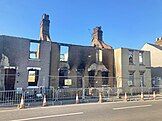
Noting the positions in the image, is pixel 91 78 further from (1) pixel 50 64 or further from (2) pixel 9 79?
(2) pixel 9 79

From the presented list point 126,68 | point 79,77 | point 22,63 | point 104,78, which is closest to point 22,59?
point 22,63

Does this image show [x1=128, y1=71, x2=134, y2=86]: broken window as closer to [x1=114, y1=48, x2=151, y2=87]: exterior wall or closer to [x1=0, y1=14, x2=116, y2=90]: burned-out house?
[x1=114, y1=48, x2=151, y2=87]: exterior wall

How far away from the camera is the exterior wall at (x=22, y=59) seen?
2445 cm

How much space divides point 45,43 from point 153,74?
17865 mm

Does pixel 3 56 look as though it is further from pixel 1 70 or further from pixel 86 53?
pixel 86 53

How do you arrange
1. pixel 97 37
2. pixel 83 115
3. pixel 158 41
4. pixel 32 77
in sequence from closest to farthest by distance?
1. pixel 83 115
2. pixel 32 77
3. pixel 97 37
4. pixel 158 41

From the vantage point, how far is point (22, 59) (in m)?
25.2

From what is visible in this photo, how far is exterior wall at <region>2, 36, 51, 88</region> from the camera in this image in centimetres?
2445

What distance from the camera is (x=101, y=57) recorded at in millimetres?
31172

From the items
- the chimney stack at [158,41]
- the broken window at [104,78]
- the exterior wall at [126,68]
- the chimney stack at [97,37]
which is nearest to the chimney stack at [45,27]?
the chimney stack at [97,37]

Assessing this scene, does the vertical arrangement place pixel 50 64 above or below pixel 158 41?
below

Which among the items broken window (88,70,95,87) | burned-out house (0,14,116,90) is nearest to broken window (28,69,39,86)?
burned-out house (0,14,116,90)

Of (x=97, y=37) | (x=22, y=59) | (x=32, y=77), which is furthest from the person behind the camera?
(x=97, y=37)

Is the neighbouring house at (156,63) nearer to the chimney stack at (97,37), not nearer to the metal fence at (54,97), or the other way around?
the chimney stack at (97,37)
